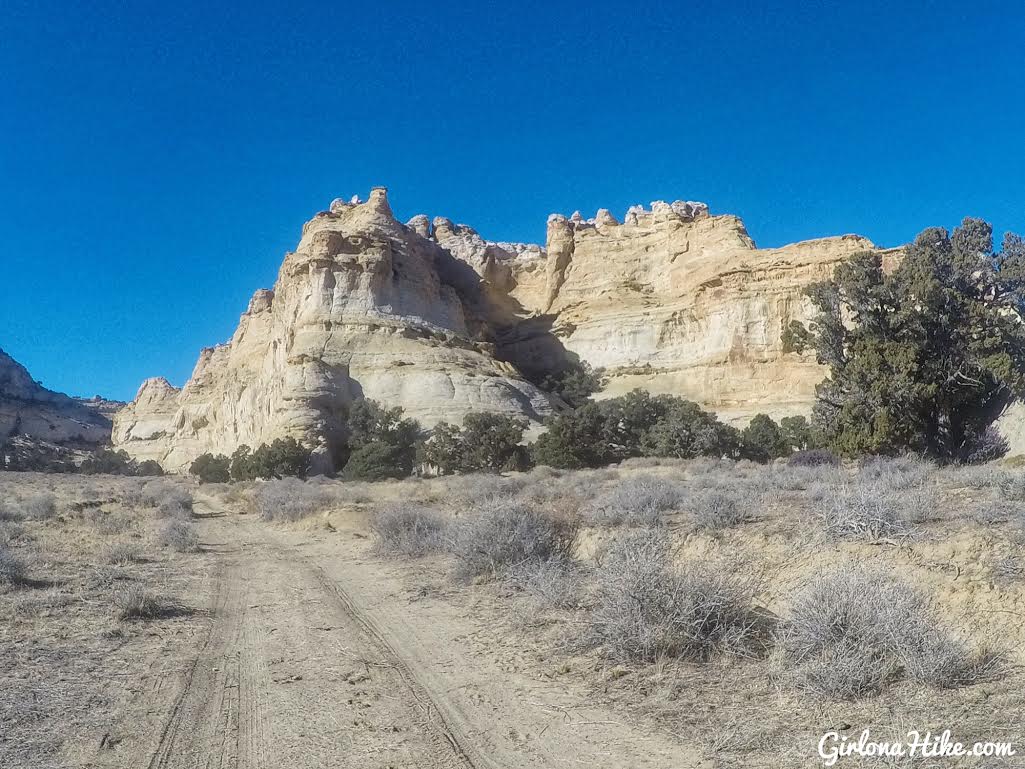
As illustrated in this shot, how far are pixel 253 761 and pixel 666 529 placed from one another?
5.49 m

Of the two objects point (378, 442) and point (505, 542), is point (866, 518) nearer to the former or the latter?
point (505, 542)

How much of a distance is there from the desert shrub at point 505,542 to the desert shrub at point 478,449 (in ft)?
87.1

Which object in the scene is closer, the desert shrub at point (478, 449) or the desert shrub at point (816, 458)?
the desert shrub at point (816, 458)

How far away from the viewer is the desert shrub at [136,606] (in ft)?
22.3

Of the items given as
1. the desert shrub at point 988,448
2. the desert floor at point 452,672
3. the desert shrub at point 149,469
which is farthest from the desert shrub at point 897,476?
the desert shrub at point 149,469

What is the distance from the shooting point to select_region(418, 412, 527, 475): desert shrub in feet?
119

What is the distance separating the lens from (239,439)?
173 ft

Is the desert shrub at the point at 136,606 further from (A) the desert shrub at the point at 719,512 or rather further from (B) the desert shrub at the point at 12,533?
(A) the desert shrub at the point at 719,512

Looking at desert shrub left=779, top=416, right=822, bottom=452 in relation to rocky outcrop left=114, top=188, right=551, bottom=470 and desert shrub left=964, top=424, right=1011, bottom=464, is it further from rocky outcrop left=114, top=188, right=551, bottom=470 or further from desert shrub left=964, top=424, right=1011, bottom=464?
rocky outcrop left=114, top=188, right=551, bottom=470

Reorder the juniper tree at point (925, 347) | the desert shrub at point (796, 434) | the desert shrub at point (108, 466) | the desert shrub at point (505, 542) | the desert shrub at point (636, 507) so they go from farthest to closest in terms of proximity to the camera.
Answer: the desert shrub at point (108, 466) < the desert shrub at point (796, 434) < the juniper tree at point (925, 347) < the desert shrub at point (636, 507) < the desert shrub at point (505, 542)

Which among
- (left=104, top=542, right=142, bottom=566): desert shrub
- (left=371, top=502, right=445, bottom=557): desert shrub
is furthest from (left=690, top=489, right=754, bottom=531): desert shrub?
(left=104, top=542, right=142, bottom=566): desert shrub

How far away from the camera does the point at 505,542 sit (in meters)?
8.01

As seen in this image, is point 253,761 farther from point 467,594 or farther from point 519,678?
point 467,594

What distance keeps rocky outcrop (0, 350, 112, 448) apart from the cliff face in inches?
669
